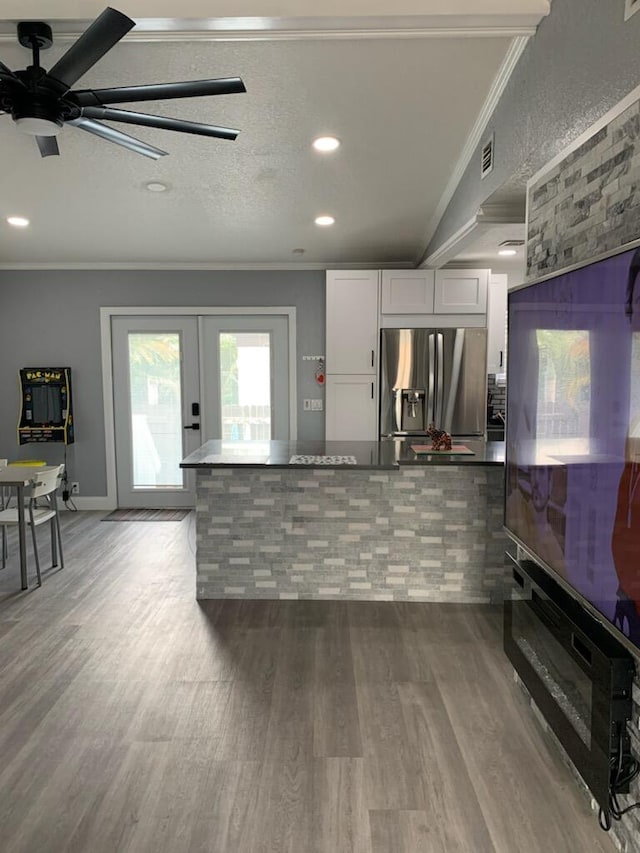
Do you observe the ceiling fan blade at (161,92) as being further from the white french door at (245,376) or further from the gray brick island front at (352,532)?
the white french door at (245,376)

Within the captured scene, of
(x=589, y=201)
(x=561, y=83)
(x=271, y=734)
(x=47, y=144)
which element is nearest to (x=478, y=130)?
(x=561, y=83)

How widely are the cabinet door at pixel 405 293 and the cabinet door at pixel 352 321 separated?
3.6 inches

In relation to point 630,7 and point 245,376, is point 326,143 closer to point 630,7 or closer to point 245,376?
point 630,7

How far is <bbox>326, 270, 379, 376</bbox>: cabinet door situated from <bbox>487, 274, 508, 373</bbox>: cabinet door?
1.01 meters

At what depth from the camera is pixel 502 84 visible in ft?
8.04

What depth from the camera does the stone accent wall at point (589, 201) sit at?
1462mm

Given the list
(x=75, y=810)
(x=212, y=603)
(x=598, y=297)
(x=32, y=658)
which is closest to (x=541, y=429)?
(x=598, y=297)

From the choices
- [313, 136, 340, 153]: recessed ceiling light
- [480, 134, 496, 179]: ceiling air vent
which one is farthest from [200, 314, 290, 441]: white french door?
[480, 134, 496, 179]: ceiling air vent

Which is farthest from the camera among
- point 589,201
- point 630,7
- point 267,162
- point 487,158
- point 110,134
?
point 267,162

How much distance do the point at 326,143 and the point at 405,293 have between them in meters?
1.87

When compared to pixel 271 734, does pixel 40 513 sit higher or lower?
higher

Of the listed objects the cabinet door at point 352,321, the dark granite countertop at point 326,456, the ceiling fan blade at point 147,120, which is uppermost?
the ceiling fan blade at point 147,120

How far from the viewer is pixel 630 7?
1.42 meters

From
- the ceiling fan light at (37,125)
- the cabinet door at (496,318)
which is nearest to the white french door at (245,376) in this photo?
the cabinet door at (496,318)
